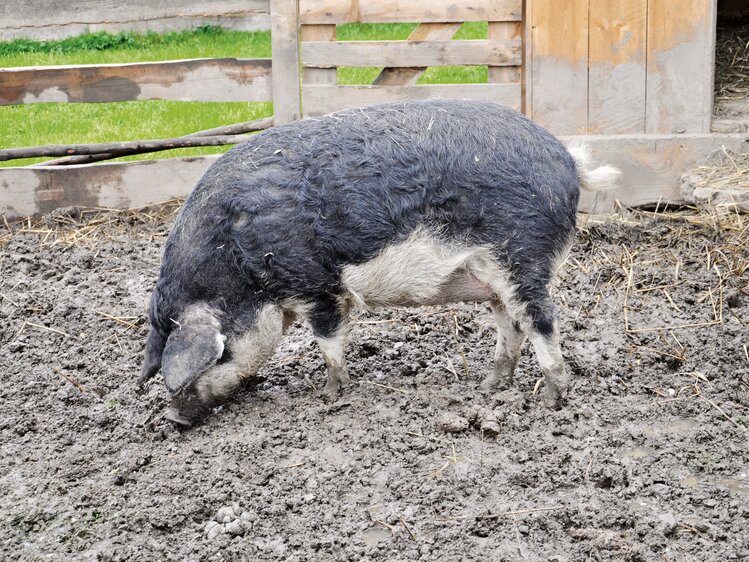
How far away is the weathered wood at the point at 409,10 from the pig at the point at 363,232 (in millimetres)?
2402

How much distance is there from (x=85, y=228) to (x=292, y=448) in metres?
3.10

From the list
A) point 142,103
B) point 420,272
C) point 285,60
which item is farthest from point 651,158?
point 142,103

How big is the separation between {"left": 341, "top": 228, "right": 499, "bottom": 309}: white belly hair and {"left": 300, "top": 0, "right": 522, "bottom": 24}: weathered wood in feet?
9.19

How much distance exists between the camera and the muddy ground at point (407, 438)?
3332mm

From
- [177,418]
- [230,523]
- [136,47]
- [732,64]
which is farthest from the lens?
[136,47]

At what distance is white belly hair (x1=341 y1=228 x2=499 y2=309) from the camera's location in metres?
3.94

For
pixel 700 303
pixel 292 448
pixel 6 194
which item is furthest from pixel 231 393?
pixel 6 194

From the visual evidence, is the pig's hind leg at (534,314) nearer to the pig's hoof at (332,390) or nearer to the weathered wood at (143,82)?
the pig's hoof at (332,390)

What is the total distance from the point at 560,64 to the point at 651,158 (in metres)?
0.83

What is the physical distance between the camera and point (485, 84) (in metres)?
6.49

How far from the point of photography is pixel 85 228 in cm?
643

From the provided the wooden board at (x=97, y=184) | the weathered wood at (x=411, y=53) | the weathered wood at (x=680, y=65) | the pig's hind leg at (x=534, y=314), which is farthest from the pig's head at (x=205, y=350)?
the weathered wood at (x=680, y=65)

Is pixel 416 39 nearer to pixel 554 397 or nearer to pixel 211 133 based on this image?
pixel 211 133

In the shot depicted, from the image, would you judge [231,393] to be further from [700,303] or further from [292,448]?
[700,303]
